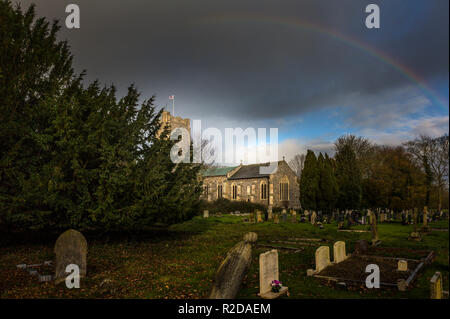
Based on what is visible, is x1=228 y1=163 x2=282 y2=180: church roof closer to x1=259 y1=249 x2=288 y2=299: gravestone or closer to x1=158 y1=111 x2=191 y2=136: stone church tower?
x1=158 y1=111 x2=191 y2=136: stone church tower

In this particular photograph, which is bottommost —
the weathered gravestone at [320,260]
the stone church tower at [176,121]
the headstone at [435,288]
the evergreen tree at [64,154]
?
the weathered gravestone at [320,260]

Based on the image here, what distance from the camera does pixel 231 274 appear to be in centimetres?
593

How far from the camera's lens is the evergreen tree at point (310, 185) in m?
31.6

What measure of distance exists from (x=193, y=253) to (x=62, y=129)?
257 inches

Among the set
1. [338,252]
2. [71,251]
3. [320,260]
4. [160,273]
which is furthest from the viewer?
[338,252]

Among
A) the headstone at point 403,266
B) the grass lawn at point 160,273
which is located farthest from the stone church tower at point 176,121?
the headstone at point 403,266

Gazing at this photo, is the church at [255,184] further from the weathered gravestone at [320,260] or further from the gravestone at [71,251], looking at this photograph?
the gravestone at [71,251]

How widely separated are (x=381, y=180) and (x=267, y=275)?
97.1 ft

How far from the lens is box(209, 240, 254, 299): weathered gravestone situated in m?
5.78

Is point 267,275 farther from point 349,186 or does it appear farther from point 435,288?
point 349,186

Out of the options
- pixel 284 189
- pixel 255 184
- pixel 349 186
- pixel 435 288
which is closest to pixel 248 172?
pixel 255 184

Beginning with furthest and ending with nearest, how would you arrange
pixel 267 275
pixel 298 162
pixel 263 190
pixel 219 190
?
pixel 298 162
pixel 219 190
pixel 263 190
pixel 267 275

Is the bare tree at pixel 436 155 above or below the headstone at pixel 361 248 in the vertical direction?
above
